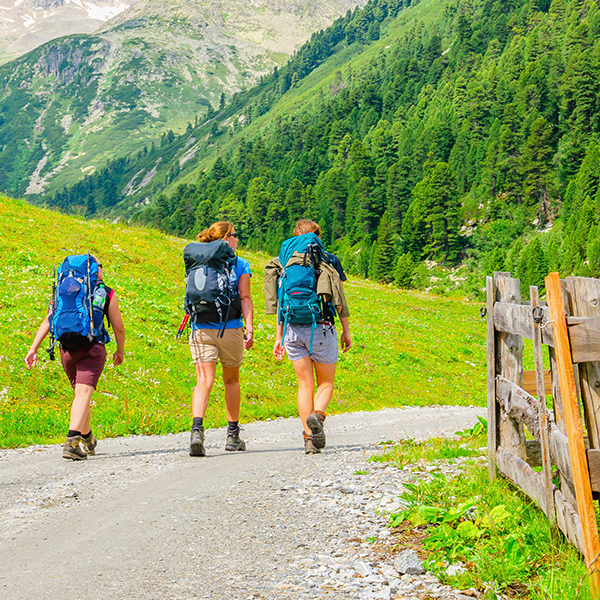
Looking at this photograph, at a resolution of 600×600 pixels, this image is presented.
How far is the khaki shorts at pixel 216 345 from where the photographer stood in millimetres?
9476

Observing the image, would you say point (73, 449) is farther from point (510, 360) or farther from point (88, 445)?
point (510, 360)

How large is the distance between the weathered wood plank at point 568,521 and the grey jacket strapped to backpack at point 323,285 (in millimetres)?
4653

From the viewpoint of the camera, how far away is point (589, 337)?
4551 mm

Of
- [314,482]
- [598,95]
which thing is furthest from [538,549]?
[598,95]

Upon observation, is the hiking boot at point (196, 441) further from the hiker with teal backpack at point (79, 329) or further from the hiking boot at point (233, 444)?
the hiker with teal backpack at point (79, 329)

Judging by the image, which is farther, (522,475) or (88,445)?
(88,445)

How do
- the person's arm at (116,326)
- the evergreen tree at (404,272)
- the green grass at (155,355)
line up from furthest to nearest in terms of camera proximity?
the evergreen tree at (404,272)
the green grass at (155,355)
the person's arm at (116,326)

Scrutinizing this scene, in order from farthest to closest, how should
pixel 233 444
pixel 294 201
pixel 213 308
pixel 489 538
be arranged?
1. pixel 294 201
2. pixel 233 444
3. pixel 213 308
4. pixel 489 538

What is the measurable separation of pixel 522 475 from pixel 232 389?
5242 mm

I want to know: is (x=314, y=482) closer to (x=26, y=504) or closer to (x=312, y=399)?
(x=312, y=399)

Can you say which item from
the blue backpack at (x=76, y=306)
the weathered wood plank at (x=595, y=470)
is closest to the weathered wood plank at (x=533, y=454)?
the weathered wood plank at (x=595, y=470)

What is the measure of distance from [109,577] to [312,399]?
522 centimetres

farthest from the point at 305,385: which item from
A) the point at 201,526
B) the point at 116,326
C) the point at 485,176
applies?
the point at 485,176

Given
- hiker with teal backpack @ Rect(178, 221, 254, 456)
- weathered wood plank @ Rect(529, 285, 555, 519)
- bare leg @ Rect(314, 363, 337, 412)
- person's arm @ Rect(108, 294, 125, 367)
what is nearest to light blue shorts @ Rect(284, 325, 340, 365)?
bare leg @ Rect(314, 363, 337, 412)
